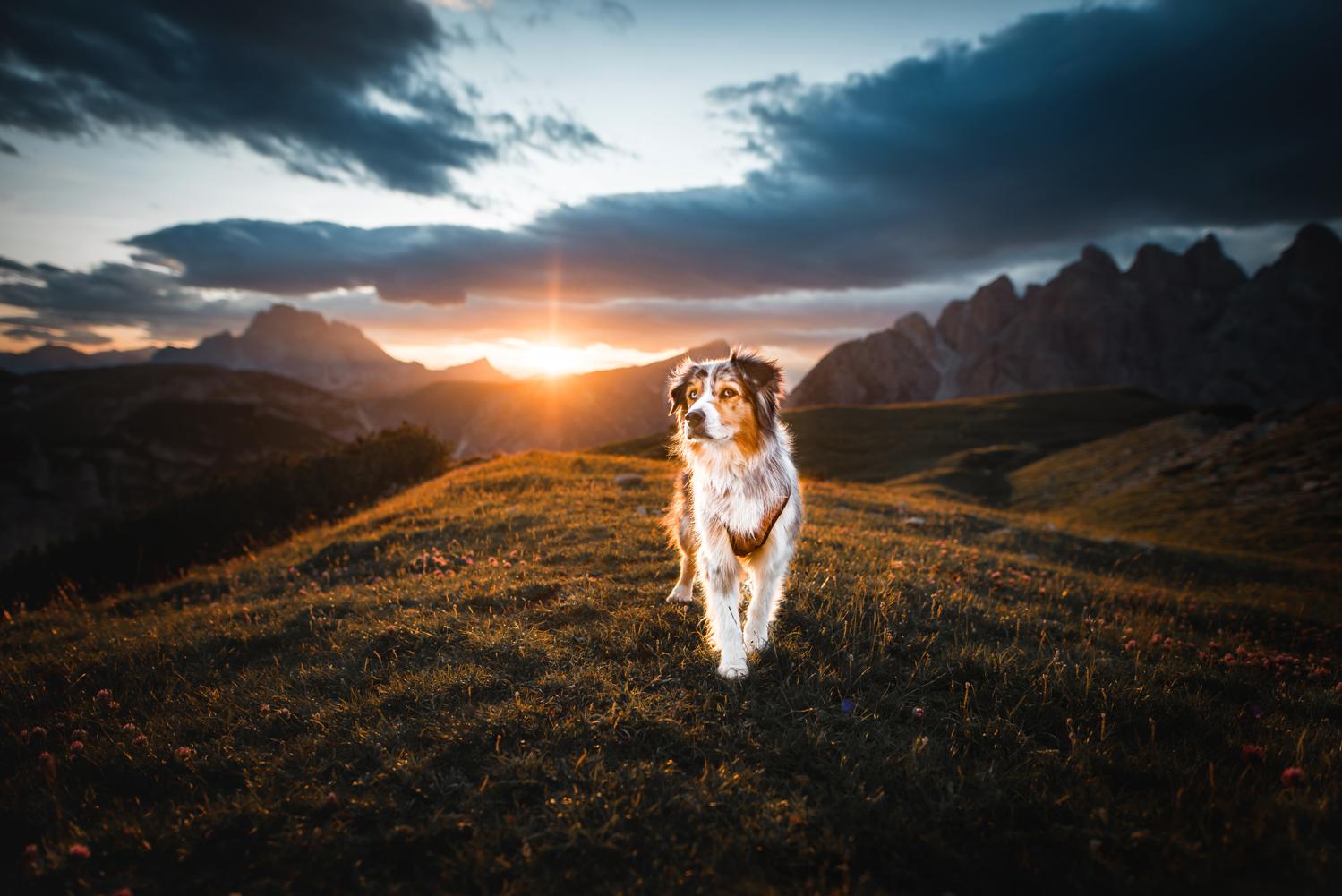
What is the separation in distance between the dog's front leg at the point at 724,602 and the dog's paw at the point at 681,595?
1351 millimetres

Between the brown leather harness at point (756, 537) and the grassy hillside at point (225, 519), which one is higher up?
the brown leather harness at point (756, 537)

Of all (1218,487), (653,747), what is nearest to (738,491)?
(653,747)

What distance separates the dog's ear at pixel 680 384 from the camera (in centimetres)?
599

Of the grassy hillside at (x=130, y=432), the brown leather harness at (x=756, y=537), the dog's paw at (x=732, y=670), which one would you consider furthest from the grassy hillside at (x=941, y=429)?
the grassy hillside at (x=130, y=432)

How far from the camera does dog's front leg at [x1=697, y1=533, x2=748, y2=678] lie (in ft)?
16.7

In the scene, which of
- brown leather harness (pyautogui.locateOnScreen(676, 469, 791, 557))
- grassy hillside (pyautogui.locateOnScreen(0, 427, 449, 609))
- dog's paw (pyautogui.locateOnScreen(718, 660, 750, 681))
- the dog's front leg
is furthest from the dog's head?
grassy hillside (pyautogui.locateOnScreen(0, 427, 449, 609))

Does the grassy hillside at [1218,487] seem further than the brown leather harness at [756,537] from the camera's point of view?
Yes

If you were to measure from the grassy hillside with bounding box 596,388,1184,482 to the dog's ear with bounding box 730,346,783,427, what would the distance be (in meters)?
40.0

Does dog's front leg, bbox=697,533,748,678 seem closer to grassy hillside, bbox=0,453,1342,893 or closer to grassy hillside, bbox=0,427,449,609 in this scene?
grassy hillside, bbox=0,453,1342,893

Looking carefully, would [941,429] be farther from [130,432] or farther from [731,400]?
[130,432]

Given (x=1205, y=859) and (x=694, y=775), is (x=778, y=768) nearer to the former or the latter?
(x=694, y=775)

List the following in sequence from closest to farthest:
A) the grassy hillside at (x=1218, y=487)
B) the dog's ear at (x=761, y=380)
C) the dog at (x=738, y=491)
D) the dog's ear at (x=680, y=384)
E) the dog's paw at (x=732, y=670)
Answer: the dog's paw at (x=732, y=670), the dog at (x=738, y=491), the dog's ear at (x=761, y=380), the dog's ear at (x=680, y=384), the grassy hillside at (x=1218, y=487)

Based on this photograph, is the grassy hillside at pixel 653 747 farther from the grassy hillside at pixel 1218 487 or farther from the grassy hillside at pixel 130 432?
the grassy hillside at pixel 130 432

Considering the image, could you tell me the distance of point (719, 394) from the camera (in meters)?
5.50
